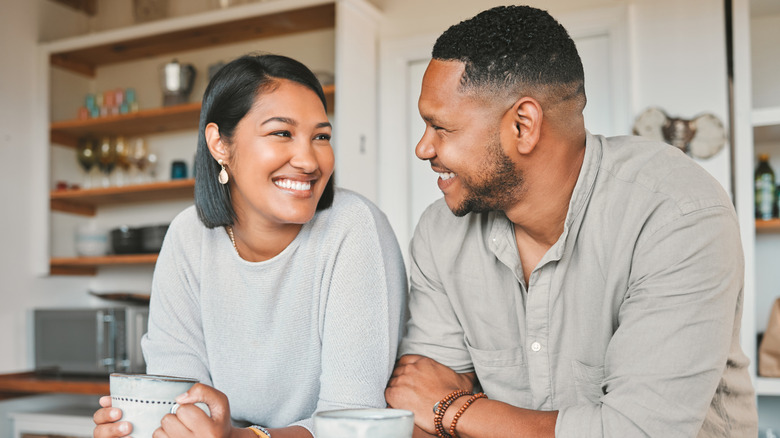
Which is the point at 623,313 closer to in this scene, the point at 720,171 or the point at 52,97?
the point at 720,171

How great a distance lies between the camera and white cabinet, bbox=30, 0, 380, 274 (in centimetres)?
310

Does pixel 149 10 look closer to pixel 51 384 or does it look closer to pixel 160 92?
pixel 160 92

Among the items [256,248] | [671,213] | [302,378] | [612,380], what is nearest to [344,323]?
[302,378]

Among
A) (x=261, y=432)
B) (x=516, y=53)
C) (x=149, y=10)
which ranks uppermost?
(x=149, y=10)

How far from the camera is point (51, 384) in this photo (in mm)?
3150

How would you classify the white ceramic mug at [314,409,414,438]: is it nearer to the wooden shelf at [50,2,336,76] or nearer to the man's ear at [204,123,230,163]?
the man's ear at [204,123,230,163]

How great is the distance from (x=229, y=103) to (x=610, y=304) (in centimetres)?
82

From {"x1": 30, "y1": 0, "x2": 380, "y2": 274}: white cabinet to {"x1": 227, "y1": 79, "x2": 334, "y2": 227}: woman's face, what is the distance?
1546 mm

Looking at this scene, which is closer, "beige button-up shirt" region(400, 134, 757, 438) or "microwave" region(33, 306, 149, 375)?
"beige button-up shirt" region(400, 134, 757, 438)

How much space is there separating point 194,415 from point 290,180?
0.62 m

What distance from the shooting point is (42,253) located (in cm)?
358

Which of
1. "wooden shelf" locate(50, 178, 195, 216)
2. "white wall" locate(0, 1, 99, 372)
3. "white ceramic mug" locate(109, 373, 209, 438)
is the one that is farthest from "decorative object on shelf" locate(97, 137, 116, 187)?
"white ceramic mug" locate(109, 373, 209, 438)

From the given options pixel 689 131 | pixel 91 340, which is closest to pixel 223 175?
pixel 689 131

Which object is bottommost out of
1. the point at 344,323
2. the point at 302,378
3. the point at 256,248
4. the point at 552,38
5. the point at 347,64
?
the point at 302,378
